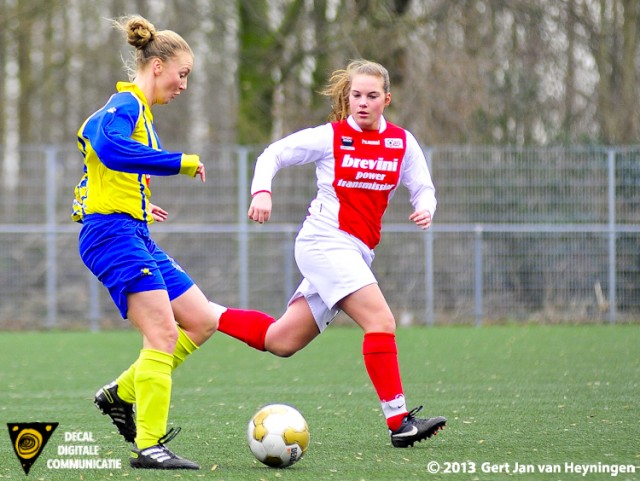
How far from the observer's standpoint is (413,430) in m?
5.47

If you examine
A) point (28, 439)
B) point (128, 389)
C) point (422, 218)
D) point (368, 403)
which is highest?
point (422, 218)

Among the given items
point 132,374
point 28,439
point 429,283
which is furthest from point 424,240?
point 28,439

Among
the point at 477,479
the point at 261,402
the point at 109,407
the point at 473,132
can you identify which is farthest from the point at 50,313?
the point at 477,479

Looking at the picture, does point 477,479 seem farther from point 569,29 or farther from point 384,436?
point 569,29

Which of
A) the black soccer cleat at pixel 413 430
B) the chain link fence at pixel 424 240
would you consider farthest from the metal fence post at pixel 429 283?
the black soccer cleat at pixel 413 430

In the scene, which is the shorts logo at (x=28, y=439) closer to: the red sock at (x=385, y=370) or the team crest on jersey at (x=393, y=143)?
the red sock at (x=385, y=370)

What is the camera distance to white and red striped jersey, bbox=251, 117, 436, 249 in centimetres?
588

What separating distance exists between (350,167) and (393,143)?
28 cm

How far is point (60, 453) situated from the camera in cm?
536

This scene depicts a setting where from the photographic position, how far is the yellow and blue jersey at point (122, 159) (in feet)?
15.8

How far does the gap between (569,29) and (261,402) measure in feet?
45.2

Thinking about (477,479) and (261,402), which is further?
(261,402)

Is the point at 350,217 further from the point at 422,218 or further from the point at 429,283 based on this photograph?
the point at 429,283

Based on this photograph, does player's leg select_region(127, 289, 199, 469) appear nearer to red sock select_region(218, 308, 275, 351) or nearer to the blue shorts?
the blue shorts
